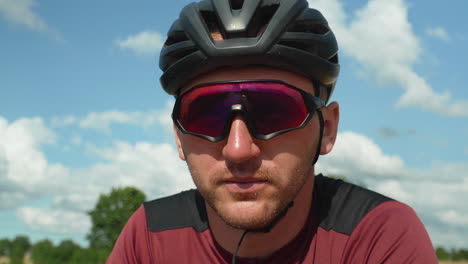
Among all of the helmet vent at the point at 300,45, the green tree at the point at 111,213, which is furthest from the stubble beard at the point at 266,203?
the green tree at the point at 111,213

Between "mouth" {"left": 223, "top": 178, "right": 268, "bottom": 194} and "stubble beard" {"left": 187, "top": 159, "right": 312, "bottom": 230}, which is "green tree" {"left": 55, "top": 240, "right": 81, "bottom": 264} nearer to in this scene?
"stubble beard" {"left": 187, "top": 159, "right": 312, "bottom": 230}

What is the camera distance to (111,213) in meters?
60.4

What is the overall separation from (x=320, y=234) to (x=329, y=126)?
927 mm

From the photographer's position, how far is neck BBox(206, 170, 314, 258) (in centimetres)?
394

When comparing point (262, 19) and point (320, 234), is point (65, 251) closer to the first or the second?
point (320, 234)

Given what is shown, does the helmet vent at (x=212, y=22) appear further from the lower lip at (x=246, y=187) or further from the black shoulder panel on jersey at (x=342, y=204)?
the black shoulder panel on jersey at (x=342, y=204)

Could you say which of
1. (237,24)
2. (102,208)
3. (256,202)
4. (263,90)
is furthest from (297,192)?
(102,208)

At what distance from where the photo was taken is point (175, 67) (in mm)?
4082

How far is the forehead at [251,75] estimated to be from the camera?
377cm

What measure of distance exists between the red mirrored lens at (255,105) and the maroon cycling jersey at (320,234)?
83 cm

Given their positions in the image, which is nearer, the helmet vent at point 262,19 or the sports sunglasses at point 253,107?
the sports sunglasses at point 253,107

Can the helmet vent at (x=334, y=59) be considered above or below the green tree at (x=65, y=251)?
Answer: below

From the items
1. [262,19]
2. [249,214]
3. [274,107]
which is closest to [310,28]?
[262,19]

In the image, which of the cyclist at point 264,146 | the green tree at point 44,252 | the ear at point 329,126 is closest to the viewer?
the cyclist at point 264,146
